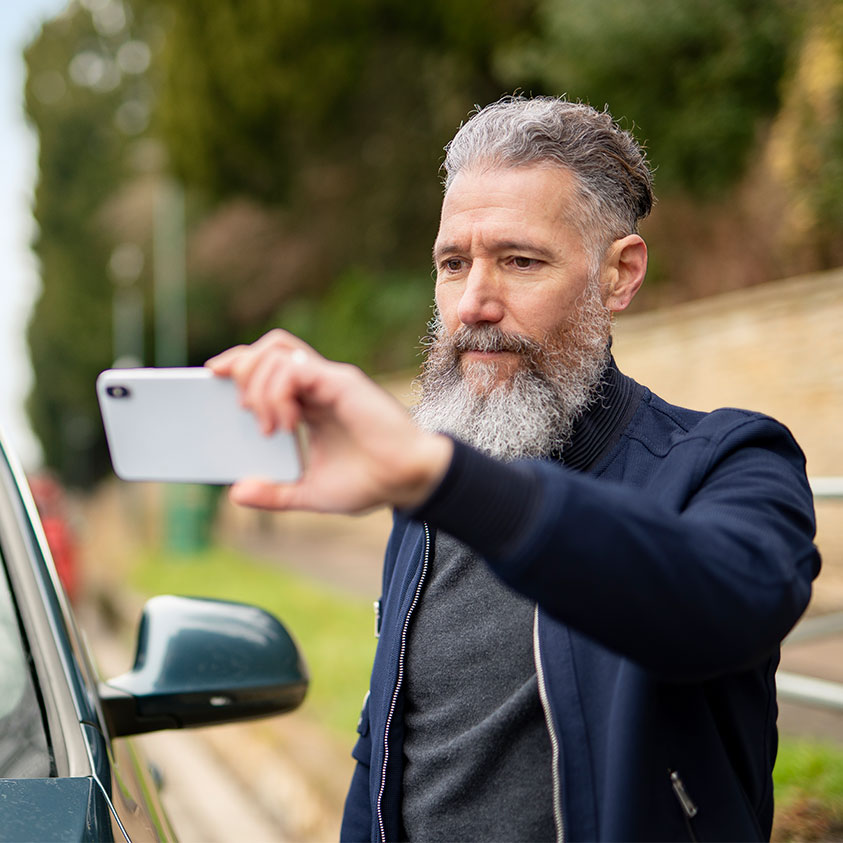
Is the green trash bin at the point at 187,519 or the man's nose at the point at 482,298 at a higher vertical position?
the man's nose at the point at 482,298

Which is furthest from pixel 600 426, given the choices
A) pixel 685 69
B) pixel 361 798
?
pixel 685 69

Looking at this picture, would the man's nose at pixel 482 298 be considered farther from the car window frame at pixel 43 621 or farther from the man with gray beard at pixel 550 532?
the car window frame at pixel 43 621

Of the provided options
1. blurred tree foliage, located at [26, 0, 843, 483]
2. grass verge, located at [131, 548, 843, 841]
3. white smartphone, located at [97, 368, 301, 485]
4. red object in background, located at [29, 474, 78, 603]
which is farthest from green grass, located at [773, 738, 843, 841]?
red object in background, located at [29, 474, 78, 603]

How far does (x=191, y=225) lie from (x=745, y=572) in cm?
2666

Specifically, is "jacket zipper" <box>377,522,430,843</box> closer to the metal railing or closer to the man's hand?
the man's hand

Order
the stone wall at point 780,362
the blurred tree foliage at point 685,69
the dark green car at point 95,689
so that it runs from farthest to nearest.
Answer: the blurred tree foliage at point 685,69 → the stone wall at point 780,362 → the dark green car at point 95,689

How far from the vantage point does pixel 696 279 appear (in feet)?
36.0

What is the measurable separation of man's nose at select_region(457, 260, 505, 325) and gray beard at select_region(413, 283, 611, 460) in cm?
2

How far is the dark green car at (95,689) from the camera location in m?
1.48

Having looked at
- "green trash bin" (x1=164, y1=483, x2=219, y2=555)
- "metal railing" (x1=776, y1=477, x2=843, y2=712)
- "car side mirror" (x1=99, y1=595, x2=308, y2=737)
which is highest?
"car side mirror" (x1=99, y1=595, x2=308, y2=737)

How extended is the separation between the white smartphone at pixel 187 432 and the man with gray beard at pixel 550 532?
1.0 inches

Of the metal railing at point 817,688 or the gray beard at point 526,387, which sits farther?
the metal railing at point 817,688

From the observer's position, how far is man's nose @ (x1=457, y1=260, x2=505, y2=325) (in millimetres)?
1635

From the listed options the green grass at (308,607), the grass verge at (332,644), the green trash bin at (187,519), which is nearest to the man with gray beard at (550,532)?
the grass verge at (332,644)
